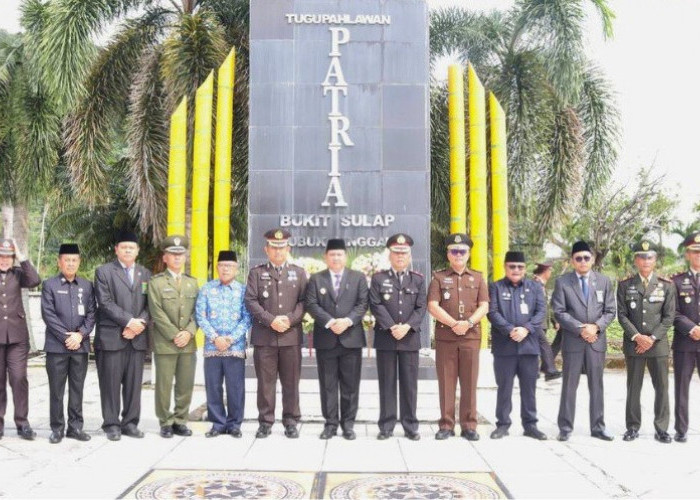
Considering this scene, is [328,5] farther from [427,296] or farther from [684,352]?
[684,352]

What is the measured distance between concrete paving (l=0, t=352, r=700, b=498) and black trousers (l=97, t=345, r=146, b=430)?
179mm

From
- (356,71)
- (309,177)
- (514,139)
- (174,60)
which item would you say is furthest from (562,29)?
(174,60)

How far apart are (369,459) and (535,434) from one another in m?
1.58

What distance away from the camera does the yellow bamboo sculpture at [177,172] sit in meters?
10.0

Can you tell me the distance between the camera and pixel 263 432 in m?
6.07

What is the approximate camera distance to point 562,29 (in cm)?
1082

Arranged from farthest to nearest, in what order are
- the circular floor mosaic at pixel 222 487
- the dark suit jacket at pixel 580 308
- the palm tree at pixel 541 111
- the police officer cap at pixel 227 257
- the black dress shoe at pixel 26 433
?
1. the palm tree at pixel 541 111
2. the police officer cap at pixel 227 257
3. the dark suit jacket at pixel 580 308
4. the black dress shoe at pixel 26 433
5. the circular floor mosaic at pixel 222 487

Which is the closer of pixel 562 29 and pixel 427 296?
pixel 427 296

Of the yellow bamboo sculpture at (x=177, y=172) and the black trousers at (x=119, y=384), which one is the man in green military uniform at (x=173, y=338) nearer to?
the black trousers at (x=119, y=384)

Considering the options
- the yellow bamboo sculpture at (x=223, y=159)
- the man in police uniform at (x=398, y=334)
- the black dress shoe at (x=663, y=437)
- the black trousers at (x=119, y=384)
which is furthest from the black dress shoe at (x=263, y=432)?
the yellow bamboo sculpture at (x=223, y=159)

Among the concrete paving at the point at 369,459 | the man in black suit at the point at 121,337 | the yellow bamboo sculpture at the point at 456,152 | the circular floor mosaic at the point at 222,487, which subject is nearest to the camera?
the circular floor mosaic at the point at 222,487

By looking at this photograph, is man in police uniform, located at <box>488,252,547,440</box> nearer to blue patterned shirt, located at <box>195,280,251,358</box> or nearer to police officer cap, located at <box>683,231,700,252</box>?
police officer cap, located at <box>683,231,700,252</box>

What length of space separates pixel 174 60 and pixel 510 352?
22.4ft

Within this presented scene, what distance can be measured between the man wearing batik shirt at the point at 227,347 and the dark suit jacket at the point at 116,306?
50 centimetres
